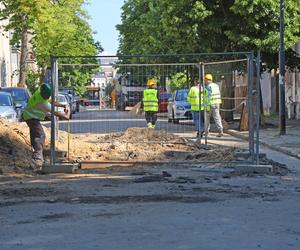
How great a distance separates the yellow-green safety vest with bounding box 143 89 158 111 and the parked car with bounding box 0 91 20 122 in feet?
14.6

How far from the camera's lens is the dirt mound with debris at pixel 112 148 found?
13.8 meters

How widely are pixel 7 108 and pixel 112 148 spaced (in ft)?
23.3

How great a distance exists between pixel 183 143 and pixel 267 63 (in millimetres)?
11421

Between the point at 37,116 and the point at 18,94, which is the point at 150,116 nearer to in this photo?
the point at 37,116

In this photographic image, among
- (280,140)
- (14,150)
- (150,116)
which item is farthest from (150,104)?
(14,150)

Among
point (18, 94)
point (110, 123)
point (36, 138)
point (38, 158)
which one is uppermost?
point (18, 94)

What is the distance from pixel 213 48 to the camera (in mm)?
27125

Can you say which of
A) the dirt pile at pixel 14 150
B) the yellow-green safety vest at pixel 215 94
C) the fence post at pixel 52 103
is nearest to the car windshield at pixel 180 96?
the yellow-green safety vest at pixel 215 94

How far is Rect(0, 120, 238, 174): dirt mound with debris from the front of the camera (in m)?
13.8

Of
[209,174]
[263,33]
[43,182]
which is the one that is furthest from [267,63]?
[43,182]

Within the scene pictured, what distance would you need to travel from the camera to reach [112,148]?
16.1 metres

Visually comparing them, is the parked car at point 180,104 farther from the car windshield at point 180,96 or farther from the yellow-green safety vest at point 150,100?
the yellow-green safety vest at point 150,100

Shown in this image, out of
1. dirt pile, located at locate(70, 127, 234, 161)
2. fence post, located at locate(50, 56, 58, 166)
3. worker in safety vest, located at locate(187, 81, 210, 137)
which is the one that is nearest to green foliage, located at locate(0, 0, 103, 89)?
worker in safety vest, located at locate(187, 81, 210, 137)

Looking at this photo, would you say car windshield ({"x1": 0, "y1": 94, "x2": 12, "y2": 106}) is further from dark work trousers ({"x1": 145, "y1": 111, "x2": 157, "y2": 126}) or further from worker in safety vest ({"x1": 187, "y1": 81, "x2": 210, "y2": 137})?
worker in safety vest ({"x1": 187, "y1": 81, "x2": 210, "y2": 137})
